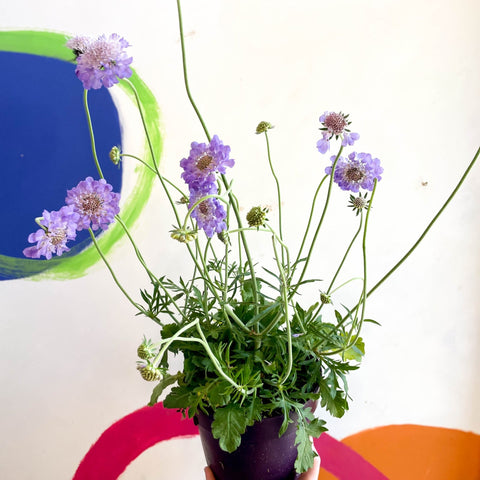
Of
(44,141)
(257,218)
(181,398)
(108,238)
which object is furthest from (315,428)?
(44,141)

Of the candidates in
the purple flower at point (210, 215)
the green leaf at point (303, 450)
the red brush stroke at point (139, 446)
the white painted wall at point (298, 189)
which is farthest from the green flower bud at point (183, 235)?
the red brush stroke at point (139, 446)

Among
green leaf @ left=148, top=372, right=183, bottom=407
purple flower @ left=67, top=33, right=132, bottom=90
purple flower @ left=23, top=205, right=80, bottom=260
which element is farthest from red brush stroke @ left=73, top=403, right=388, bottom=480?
purple flower @ left=67, top=33, right=132, bottom=90

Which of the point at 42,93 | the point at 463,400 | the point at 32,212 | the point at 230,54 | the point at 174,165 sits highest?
the point at 230,54

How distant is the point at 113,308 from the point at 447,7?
916 mm

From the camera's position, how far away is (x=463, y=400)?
38.9 inches

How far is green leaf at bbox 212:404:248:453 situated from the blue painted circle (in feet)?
1.64

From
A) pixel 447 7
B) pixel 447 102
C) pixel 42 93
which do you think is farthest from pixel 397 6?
pixel 42 93

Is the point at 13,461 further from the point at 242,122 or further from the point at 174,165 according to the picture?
the point at 242,122

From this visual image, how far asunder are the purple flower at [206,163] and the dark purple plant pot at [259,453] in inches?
13.8

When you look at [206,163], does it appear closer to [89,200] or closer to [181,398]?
[89,200]

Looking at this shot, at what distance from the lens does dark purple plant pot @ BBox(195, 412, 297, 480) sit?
67 centimetres

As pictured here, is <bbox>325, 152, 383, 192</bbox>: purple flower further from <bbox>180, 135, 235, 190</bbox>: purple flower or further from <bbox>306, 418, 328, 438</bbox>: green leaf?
<bbox>306, 418, 328, 438</bbox>: green leaf

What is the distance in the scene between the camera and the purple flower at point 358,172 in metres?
0.65

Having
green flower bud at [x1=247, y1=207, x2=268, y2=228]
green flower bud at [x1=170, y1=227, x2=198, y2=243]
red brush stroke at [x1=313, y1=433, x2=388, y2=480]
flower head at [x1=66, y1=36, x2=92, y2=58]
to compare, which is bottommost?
red brush stroke at [x1=313, y1=433, x2=388, y2=480]
